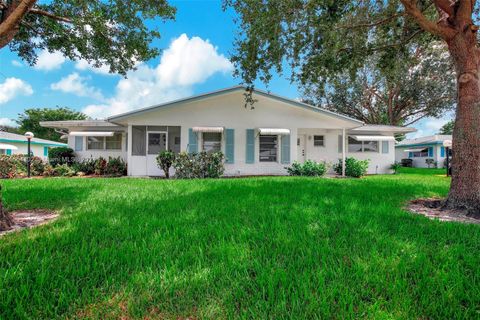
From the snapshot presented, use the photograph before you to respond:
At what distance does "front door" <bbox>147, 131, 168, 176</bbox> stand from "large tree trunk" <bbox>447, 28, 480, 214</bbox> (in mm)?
10930

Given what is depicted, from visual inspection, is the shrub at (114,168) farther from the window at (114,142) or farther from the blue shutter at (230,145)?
the blue shutter at (230,145)

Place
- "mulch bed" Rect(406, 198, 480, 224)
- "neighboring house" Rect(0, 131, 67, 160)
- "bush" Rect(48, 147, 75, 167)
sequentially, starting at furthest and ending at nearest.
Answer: "neighboring house" Rect(0, 131, 67, 160), "bush" Rect(48, 147, 75, 167), "mulch bed" Rect(406, 198, 480, 224)

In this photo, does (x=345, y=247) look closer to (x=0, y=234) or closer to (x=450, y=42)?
(x=0, y=234)

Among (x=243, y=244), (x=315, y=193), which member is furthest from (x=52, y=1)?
(x=315, y=193)

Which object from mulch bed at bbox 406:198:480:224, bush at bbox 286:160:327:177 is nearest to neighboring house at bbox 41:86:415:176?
bush at bbox 286:160:327:177

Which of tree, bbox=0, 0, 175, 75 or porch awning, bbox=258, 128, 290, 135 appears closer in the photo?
tree, bbox=0, 0, 175, 75

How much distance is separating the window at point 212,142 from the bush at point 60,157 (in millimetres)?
8061

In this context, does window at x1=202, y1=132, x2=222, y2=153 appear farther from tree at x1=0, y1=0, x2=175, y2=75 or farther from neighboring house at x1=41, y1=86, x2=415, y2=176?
tree at x1=0, y1=0, x2=175, y2=75

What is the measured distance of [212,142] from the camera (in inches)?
477

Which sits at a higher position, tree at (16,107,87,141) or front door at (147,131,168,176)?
tree at (16,107,87,141)

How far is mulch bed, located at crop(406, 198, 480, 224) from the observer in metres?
4.23

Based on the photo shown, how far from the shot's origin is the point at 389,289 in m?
1.85

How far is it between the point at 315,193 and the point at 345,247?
3.36 m

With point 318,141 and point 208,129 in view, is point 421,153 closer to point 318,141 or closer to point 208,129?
point 318,141
